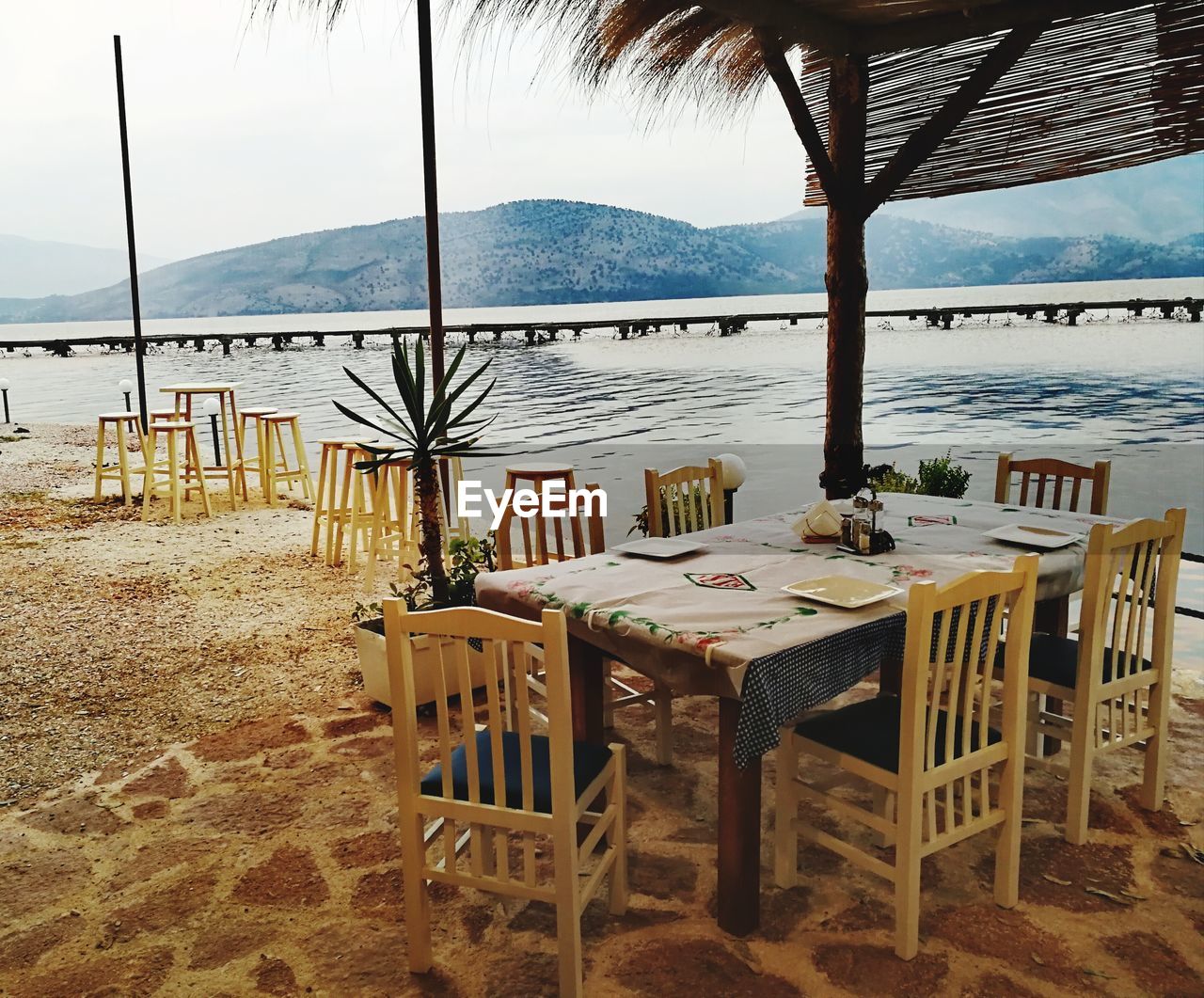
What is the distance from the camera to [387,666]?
10.1 ft

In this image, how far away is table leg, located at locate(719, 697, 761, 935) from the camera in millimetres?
1878

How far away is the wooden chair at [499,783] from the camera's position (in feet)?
5.17

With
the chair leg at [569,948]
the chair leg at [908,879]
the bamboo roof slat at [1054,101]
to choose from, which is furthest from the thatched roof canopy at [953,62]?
the chair leg at [569,948]

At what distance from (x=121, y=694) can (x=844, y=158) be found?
3.47m

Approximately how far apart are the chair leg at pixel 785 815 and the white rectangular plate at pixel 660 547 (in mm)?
590

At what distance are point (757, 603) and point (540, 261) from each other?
65.6m

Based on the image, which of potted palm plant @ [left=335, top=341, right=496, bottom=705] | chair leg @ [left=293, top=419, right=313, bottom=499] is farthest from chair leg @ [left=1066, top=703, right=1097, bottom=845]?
chair leg @ [left=293, top=419, right=313, bottom=499]

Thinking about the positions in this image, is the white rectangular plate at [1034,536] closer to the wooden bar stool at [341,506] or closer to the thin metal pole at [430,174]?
the thin metal pole at [430,174]

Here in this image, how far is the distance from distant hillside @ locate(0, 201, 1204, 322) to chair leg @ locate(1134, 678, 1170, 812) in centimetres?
5562

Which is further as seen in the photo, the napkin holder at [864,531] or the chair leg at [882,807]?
the napkin holder at [864,531]

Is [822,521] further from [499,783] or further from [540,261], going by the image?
[540,261]

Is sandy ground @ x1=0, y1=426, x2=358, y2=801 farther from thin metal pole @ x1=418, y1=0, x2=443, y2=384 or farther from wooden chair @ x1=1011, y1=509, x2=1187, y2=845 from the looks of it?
wooden chair @ x1=1011, y1=509, x2=1187, y2=845

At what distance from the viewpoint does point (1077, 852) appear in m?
2.20

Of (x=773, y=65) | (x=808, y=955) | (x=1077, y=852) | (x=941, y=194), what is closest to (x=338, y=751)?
(x=808, y=955)
